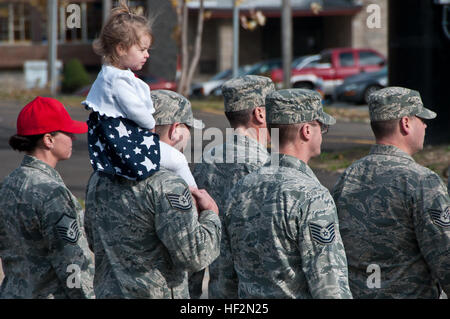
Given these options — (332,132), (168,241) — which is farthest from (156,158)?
(332,132)

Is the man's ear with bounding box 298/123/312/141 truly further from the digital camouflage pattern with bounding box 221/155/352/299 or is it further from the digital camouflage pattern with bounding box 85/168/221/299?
the digital camouflage pattern with bounding box 85/168/221/299

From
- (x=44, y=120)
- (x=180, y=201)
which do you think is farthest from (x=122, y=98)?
(x=44, y=120)

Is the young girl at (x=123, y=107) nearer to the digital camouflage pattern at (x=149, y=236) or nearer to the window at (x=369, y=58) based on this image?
the digital camouflage pattern at (x=149, y=236)

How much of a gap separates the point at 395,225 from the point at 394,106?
0.67 meters

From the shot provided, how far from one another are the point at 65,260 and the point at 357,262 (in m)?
1.53

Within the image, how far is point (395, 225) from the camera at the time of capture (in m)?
4.12

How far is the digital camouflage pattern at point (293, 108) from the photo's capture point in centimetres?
370

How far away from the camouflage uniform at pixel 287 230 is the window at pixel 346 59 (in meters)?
26.5

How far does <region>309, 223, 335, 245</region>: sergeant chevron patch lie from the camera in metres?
3.32

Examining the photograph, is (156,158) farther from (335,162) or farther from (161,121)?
(335,162)

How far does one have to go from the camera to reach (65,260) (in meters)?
3.80

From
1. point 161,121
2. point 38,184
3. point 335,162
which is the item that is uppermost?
point 161,121

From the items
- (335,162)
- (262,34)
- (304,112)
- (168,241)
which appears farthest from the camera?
(262,34)

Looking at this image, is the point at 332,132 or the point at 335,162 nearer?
the point at 335,162
